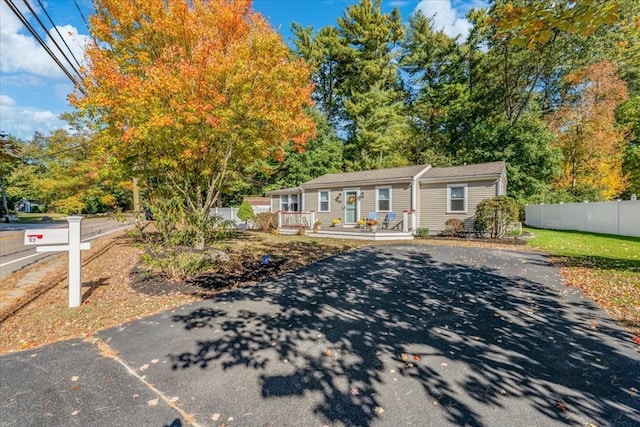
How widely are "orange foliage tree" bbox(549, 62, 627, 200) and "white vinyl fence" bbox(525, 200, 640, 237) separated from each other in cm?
525

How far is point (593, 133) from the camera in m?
21.3

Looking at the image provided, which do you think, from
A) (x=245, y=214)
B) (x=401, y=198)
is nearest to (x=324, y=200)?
(x=401, y=198)

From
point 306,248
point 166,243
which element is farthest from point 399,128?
point 166,243

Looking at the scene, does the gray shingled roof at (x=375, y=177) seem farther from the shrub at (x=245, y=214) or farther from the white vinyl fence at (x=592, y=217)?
the white vinyl fence at (x=592, y=217)

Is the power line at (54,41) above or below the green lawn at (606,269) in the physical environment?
above

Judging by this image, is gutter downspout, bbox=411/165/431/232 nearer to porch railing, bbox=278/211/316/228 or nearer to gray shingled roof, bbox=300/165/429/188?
gray shingled roof, bbox=300/165/429/188

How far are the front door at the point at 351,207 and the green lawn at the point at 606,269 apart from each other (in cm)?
818

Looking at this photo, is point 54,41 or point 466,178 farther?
point 466,178

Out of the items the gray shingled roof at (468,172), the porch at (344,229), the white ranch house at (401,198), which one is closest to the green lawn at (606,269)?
the white ranch house at (401,198)

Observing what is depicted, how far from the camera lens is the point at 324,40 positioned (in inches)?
1106

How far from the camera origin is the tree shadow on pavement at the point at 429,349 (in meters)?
2.79

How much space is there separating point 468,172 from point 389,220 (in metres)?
4.40

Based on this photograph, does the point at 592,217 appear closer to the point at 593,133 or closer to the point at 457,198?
the point at 457,198

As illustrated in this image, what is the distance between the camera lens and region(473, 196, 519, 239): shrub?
13070 mm
